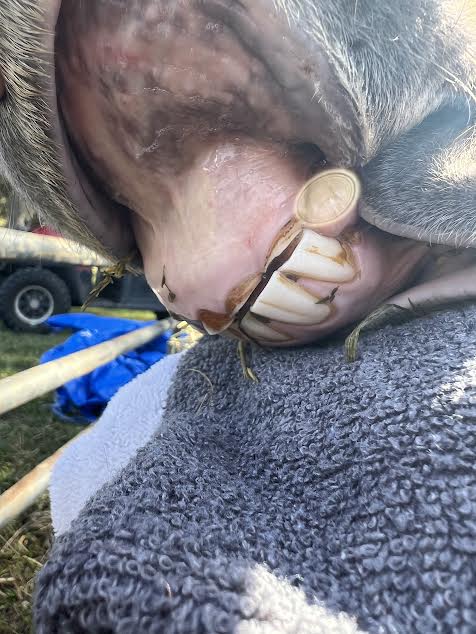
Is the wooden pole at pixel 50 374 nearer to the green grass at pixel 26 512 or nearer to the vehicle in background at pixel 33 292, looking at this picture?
the green grass at pixel 26 512

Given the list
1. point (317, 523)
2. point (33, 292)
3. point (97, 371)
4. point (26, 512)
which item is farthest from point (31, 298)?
point (317, 523)

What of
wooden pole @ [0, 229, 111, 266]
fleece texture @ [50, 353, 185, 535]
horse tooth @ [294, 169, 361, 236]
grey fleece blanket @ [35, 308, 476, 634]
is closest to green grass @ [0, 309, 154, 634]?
fleece texture @ [50, 353, 185, 535]

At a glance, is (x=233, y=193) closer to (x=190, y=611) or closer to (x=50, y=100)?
(x=50, y=100)

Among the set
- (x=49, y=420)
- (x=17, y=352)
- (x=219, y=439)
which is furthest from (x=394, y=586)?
(x=17, y=352)

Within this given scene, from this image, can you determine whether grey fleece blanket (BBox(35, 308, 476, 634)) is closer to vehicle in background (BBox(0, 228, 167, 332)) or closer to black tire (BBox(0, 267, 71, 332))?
vehicle in background (BBox(0, 228, 167, 332))

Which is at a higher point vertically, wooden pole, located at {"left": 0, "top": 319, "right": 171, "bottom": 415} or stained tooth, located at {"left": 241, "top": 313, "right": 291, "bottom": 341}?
stained tooth, located at {"left": 241, "top": 313, "right": 291, "bottom": 341}

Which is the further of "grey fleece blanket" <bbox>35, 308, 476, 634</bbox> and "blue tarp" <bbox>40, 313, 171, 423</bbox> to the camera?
"blue tarp" <bbox>40, 313, 171, 423</bbox>

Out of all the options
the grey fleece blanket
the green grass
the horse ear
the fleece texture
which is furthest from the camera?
the green grass

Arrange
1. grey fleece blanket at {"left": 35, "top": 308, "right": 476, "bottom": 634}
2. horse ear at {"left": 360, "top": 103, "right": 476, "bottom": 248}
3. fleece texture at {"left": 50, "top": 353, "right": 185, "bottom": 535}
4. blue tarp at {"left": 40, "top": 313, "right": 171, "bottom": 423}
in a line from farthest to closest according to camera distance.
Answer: blue tarp at {"left": 40, "top": 313, "right": 171, "bottom": 423}
fleece texture at {"left": 50, "top": 353, "right": 185, "bottom": 535}
horse ear at {"left": 360, "top": 103, "right": 476, "bottom": 248}
grey fleece blanket at {"left": 35, "top": 308, "right": 476, "bottom": 634}
